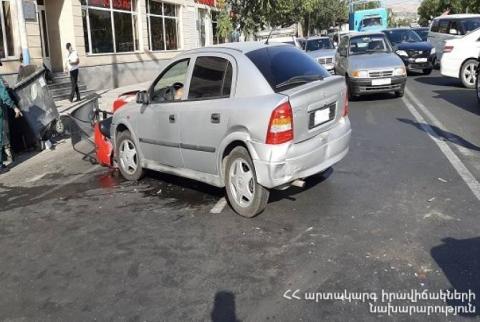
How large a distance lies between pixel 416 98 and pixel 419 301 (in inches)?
422

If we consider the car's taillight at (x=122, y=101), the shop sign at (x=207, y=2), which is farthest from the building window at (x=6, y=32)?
the shop sign at (x=207, y=2)

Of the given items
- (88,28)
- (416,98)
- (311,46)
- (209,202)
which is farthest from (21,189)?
(311,46)

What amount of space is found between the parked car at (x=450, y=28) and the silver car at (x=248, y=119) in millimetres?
14947

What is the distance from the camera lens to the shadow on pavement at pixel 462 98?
11.5m

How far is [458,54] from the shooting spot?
1469 cm

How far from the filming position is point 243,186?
5.42 meters

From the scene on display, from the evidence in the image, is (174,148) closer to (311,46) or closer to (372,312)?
(372,312)

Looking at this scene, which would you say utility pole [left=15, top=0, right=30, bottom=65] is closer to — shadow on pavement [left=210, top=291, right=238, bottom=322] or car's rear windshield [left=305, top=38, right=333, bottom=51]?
car's rear windshield [left=305, top=38, right=333, bottom=51]

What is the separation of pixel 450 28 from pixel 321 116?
1700cm

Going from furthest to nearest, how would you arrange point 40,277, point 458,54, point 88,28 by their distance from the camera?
1. point 88,28
2. point 458,54
3. point 40,277

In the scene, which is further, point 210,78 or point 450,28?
point 450,28

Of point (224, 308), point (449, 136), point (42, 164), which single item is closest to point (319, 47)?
point (449, 136)

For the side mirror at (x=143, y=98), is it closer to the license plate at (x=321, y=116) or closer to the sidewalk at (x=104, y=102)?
the license plate at (x=321, y=116)

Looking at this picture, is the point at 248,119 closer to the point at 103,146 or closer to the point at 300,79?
the point at 300,79
